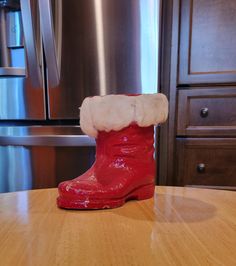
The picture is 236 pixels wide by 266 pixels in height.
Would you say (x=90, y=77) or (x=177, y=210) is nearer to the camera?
(x=177, y=210)

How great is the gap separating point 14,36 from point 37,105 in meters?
0.32

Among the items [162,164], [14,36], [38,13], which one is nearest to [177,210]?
[162,164]

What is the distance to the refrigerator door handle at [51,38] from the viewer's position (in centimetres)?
93

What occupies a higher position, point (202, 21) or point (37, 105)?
point (202, 21)

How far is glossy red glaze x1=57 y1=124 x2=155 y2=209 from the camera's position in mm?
403

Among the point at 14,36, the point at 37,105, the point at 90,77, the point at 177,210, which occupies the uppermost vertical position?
the point at 14,36

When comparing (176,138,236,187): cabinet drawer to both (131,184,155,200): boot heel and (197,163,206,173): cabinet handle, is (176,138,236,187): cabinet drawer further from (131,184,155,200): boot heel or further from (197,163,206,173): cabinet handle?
(131,184,155,200): boot heel

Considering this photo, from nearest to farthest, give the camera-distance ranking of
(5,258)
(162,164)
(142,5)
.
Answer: (5,258), (142,5), (162,164)

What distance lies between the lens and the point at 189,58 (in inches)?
38.9

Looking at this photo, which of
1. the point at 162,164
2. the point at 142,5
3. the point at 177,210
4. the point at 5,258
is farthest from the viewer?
→ the point at 162,164

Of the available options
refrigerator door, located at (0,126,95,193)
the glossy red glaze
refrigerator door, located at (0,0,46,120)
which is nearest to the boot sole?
the glossy red glaze

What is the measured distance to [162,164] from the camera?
3.50 feet

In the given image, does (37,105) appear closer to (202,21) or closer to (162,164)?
(162,164)

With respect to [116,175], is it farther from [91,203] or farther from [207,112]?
[207,112]
